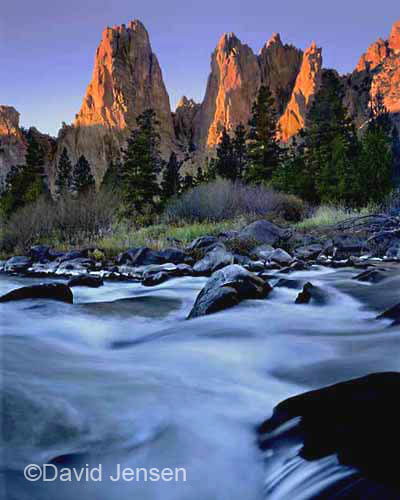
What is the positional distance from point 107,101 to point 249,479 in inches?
3931

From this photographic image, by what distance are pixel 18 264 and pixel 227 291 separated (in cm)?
783

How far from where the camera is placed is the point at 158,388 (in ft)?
6.70

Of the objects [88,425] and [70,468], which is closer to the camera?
[70,468]

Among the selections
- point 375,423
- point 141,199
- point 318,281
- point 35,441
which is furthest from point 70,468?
point 141,199

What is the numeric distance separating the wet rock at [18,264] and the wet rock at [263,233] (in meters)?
5.99

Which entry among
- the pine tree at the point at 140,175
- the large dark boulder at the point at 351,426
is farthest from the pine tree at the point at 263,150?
the large dark boulder at the point at 351,426

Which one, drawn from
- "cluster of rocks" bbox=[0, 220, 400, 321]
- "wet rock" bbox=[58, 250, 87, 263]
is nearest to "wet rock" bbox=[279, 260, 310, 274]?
"cluster of rocks" bbox=[0, 220, 400, 321]

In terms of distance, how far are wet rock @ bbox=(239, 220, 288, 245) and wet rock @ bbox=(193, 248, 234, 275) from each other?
104 inches

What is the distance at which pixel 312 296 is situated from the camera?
4770mm

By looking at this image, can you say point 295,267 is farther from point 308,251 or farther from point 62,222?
point 62,222

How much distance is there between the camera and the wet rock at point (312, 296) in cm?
468

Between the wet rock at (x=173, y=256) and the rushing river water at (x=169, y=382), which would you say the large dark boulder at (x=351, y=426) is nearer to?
the rushing river water at (x=169, y=382)

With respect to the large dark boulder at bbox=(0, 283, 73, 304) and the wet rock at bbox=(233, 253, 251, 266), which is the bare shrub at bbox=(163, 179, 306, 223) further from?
the large dark boulder at bbox=(0, 283, 73, 304)

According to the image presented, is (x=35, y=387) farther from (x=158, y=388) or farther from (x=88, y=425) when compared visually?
(x=158, y=388)
